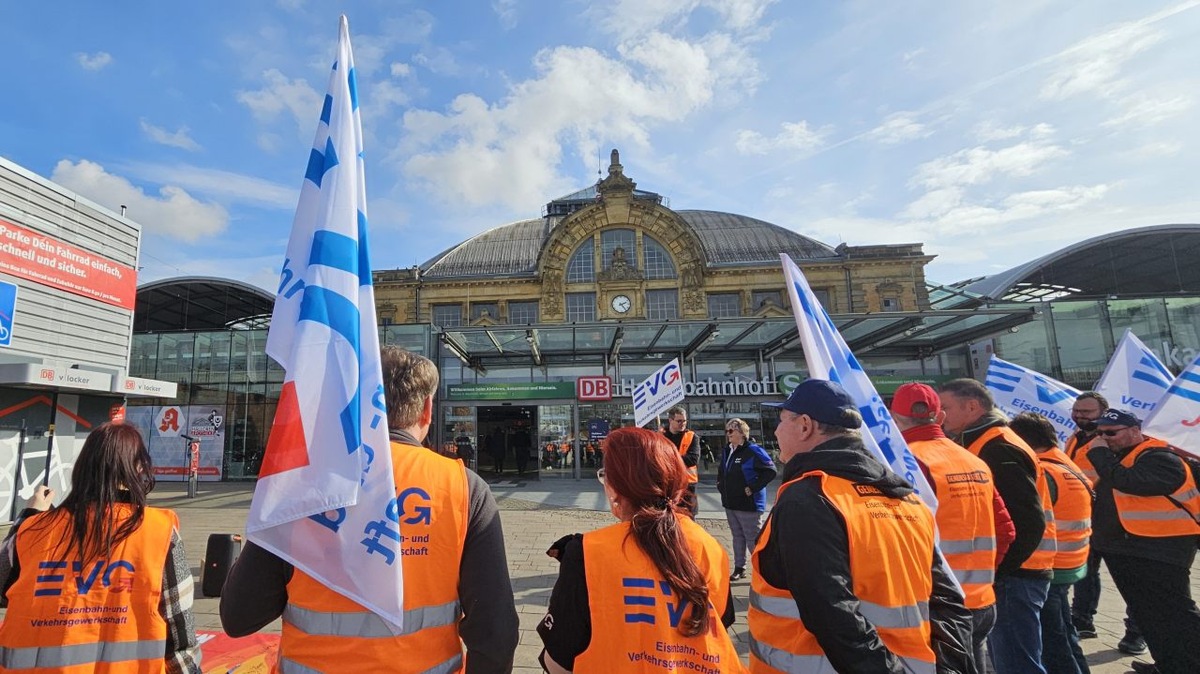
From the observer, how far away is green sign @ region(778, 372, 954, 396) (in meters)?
19.6

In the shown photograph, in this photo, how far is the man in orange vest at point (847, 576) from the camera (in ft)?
5.92

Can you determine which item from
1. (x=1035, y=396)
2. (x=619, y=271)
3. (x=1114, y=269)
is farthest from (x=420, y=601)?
(x=1114, y=269)

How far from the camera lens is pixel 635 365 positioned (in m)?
21.5

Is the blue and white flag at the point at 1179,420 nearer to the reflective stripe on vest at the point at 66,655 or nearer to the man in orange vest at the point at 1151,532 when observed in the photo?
the man in orange vest at the point at 1151,532

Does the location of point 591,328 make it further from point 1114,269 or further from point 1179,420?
point 1114,269

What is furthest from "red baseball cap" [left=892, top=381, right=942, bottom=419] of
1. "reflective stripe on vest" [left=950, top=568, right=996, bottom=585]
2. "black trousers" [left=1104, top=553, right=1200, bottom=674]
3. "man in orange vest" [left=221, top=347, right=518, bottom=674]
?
"man in orange vest" [left=221, top=347, right=518, bottom=674]

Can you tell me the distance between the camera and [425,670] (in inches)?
66.5

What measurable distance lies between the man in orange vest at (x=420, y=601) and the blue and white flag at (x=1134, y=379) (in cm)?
874

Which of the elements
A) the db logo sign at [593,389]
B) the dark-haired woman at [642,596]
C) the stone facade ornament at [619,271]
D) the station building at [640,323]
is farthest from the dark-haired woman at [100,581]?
the stone facade ornament at [619,271]

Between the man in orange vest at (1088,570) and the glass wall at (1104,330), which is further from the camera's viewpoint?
the glass wall at (1104,330)

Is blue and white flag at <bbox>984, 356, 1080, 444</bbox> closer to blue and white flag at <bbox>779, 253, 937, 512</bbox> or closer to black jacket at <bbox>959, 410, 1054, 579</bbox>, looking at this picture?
black jacket at <bbox>959, 410, 1054, 579</bbox>

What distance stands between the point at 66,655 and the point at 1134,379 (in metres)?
10.4

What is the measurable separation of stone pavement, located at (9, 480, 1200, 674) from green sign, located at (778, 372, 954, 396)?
5.02 metres

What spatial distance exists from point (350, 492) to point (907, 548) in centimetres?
194
